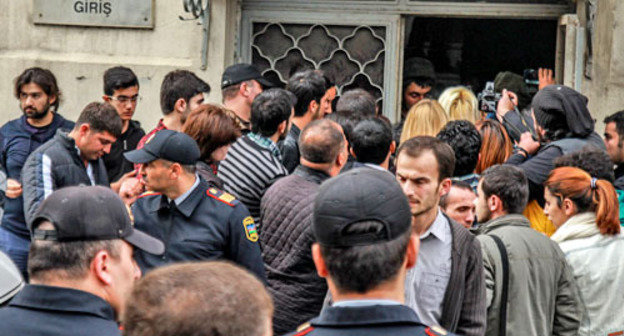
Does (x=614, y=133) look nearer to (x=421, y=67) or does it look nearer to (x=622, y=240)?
(x=622, y=240)

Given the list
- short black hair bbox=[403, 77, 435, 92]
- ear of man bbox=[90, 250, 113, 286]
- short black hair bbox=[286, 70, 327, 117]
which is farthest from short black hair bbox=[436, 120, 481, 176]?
ear of man bbox=[90, 250, 113, 286]

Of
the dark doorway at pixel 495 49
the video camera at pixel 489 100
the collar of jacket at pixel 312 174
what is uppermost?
the dark doorway at pixel 495 49

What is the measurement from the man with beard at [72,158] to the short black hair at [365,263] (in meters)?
3.16

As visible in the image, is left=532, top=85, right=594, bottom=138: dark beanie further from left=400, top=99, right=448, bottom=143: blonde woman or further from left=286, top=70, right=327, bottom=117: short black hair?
left=286, top=70, right=327, bottom=117: short black hair

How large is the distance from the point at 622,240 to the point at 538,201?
892mm

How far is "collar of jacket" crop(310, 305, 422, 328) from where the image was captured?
102 inches

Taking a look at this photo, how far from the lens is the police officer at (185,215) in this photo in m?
4.68

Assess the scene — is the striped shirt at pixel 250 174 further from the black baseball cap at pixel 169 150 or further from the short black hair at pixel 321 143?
the black baseball cap at pixel 169 150

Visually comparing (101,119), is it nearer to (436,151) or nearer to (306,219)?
(306,219)

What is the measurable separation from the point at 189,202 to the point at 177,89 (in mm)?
2000

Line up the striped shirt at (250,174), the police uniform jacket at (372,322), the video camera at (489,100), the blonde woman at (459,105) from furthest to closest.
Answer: the blonde woman at (459,105) < the video camera at (489,100) < the striped shirt at (250,174) < the police uniform jacket at (372,322)

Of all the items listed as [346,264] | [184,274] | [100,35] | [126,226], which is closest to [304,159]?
[126,226]

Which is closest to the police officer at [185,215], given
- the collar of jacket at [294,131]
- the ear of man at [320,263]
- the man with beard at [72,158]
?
the man with beard at [72,158]

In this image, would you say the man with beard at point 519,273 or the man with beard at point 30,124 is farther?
the man with beard at point 30,124
